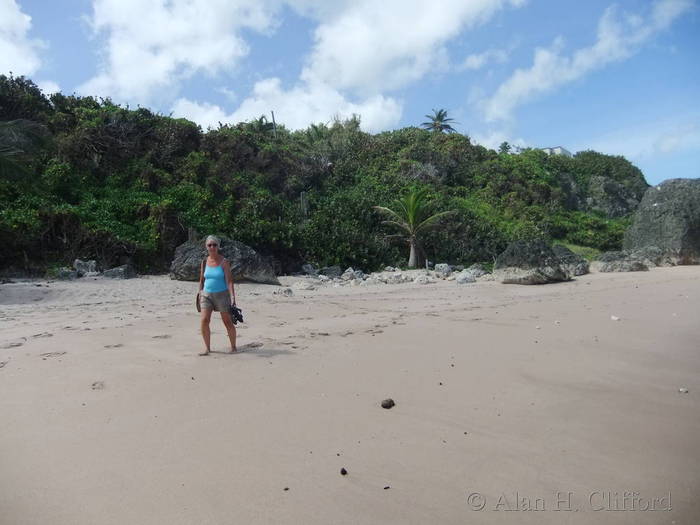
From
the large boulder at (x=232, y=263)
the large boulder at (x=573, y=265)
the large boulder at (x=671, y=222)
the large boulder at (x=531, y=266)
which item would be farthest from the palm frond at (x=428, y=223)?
the large boulder at (x=232, y=263)

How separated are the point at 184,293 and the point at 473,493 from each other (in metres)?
9.14

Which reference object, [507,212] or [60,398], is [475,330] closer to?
[60,398]

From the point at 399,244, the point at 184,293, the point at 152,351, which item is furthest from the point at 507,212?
the point at 152,351

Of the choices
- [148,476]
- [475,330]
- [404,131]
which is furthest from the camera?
[404,131]

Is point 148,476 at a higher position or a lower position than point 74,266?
lower

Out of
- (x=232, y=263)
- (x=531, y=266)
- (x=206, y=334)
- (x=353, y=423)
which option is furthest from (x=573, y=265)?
(x=353, y=423)

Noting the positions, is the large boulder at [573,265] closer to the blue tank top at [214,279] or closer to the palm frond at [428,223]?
the palm frond at [428,223]

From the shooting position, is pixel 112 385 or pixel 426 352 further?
pixel 426 352

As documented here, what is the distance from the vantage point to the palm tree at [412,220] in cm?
1880

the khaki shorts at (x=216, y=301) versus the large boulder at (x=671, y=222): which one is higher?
the large boulder at (x=671, y=222)

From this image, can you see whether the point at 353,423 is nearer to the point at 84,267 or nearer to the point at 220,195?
the point at 84,267

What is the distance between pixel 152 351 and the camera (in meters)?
5.00

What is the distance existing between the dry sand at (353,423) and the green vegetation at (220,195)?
7.55 meters

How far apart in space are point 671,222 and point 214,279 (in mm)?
16216
